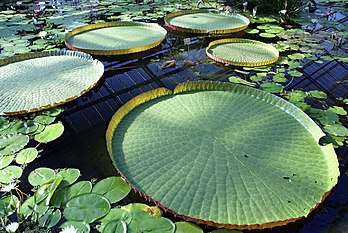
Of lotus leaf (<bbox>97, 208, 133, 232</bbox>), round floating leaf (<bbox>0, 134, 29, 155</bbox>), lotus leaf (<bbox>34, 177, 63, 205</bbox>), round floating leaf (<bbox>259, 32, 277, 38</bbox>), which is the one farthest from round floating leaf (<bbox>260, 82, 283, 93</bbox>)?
round floating leaf (<bbox>0, 134, 29, 155</bbox>)

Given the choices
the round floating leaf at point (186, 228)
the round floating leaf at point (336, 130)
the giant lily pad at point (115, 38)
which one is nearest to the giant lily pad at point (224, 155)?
the round floating leaf at point (186, 228)

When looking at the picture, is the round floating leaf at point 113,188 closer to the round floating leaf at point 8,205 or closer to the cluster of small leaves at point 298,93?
the round floating leaf at point 8,205

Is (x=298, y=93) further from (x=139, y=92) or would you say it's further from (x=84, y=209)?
(x=84, y=209)

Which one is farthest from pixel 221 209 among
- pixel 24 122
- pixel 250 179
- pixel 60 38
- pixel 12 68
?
pixel 60 38

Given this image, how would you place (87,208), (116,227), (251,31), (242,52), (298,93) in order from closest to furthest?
(116,227)
(87,208)
(298,93)
(242,52)
(251,31)

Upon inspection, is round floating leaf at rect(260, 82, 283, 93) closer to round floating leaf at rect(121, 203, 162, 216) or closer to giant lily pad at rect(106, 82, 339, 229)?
giant lily pad at rect(106, 82, 339, 229)

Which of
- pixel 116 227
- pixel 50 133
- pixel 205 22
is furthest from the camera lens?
pixel 205 22

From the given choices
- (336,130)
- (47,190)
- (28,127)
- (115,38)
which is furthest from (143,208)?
(115,38)
